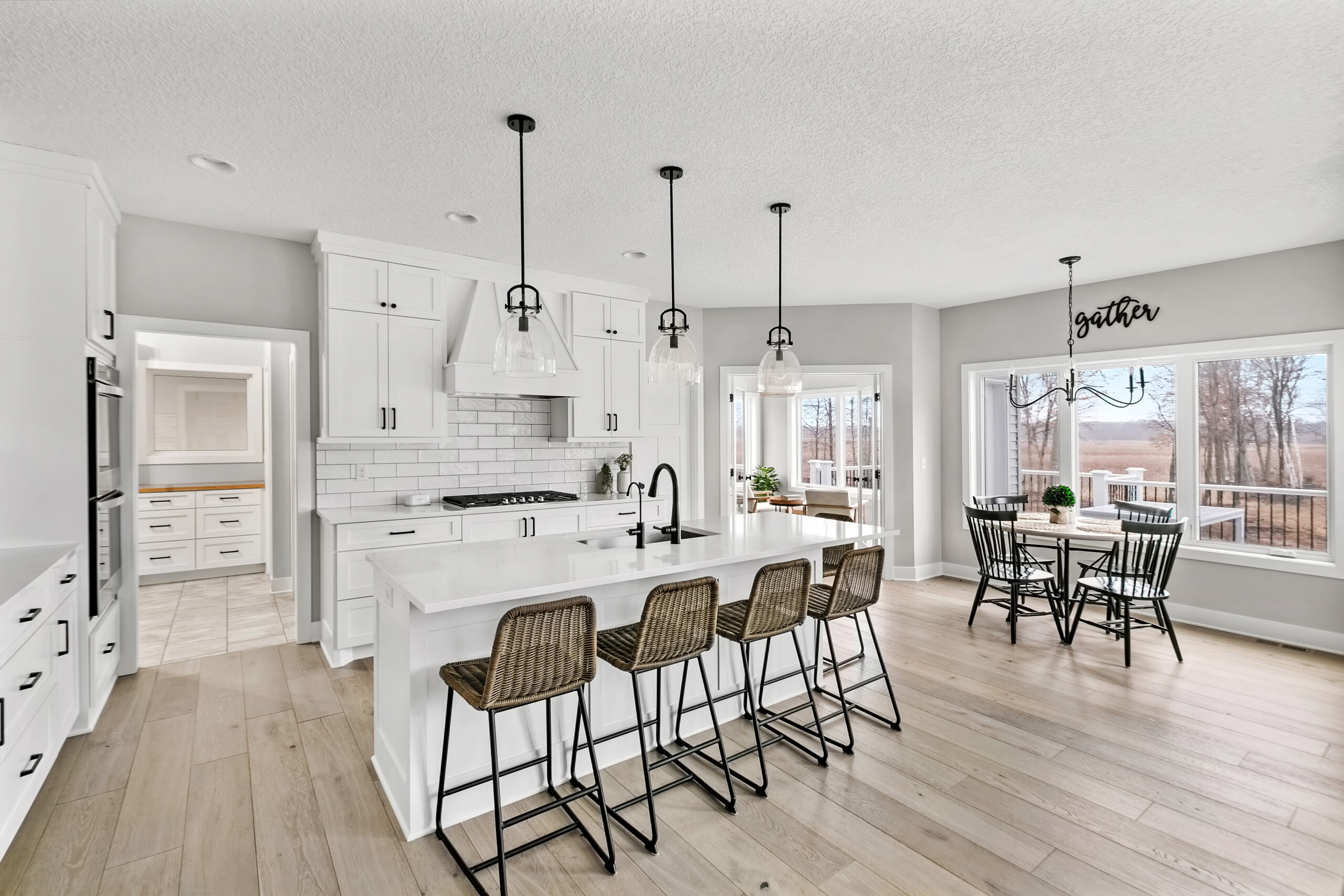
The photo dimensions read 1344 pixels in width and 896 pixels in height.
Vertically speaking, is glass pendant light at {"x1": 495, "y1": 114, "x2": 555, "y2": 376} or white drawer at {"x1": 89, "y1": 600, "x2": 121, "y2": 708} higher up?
glass pendant light at {"x1": 495, "y1": 114, "x2": 555, "y2": 376}

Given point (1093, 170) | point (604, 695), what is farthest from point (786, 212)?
point (604, 695)

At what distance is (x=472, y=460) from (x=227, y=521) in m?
3.03

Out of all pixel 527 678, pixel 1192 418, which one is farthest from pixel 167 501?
pixel 1192 418

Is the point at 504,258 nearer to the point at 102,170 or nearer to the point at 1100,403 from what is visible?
the point at 102,170

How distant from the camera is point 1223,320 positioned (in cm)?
455

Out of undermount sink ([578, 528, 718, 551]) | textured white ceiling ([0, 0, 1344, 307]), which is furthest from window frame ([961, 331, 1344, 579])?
undermount sink ([578, 528, 718, 551])

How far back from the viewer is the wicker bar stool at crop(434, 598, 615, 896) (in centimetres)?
196

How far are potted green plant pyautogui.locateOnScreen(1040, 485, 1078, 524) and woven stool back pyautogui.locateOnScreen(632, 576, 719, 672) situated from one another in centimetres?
335

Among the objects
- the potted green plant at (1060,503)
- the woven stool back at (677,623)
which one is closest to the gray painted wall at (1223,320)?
the potted green plant at (1060,503)

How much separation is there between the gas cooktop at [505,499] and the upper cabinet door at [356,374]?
A: 0.68 metres

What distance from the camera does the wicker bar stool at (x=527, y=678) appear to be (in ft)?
6.41

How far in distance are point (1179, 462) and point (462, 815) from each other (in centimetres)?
538

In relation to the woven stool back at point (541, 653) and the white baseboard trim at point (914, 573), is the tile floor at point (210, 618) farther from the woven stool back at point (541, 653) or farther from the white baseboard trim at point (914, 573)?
the white baseboard trim at point (914, 573)

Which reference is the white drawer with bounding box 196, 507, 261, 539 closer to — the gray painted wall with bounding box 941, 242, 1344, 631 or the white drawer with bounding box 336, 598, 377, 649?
the white drawer with bounding box 336, 598, 377, 649
